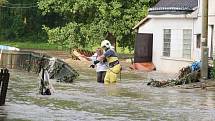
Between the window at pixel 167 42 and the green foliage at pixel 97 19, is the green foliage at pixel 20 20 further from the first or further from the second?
the window at pixel 167 42

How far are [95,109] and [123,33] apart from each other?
94.9ft

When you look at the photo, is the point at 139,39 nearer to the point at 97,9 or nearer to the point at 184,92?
the point at 97,9

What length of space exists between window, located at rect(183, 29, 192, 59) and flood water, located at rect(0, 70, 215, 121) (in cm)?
1024

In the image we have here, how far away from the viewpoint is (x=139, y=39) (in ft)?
120

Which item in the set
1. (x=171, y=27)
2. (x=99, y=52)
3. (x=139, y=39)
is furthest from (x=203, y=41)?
(x=139, y=39)

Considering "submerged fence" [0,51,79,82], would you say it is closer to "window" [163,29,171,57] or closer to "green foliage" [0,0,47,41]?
"window" [163,29,171,57]

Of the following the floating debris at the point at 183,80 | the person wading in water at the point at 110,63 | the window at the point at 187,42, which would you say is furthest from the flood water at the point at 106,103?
the window at the point at 187,42

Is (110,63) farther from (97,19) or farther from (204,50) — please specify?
(97,19)

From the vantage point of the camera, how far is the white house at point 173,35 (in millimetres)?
31969

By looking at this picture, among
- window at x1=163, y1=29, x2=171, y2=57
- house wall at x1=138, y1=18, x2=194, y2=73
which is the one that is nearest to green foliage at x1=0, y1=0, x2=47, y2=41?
house wall at x1=138, y1=18, x2=194, y2=73

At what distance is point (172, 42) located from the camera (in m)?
34.1

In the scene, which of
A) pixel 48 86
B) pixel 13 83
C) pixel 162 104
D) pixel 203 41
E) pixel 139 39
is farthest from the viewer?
pixel 139 39

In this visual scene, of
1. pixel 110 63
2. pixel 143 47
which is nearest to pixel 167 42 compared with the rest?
pixel 143 47

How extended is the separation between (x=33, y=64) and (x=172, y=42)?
816 cm
